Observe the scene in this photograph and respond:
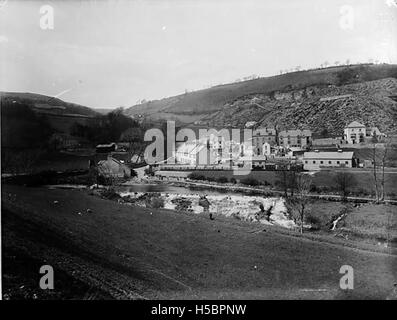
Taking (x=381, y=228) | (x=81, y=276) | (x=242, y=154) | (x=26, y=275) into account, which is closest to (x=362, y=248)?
(x=381, y=228)

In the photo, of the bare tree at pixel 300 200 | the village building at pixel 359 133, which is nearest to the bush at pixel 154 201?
the bare tree at pixel 300 200

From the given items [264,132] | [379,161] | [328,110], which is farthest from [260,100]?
[379,161]

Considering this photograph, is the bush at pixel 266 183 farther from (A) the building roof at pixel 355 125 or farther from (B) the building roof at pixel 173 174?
(A) the building roof at pixel 355 125

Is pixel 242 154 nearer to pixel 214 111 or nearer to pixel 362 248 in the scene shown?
pixel 214 111

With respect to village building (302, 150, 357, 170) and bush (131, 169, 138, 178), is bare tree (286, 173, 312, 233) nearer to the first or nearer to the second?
village building (302, 150, 357, 170)

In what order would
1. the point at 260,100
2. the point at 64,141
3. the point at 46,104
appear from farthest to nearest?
the point at 260,100 → the point at 64,141 → the point at 46,104

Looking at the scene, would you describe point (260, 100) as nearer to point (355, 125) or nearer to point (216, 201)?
point (355, 125)
